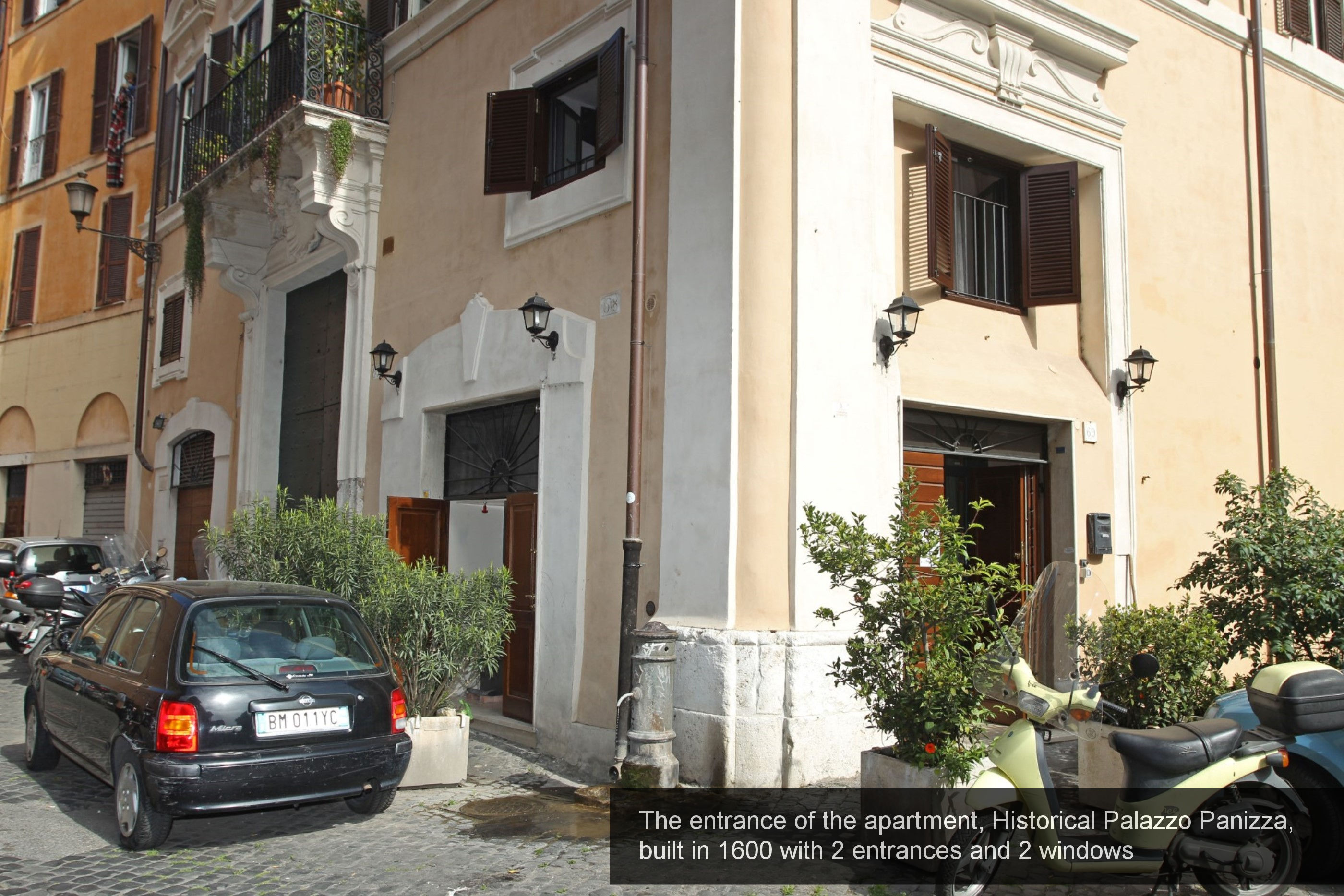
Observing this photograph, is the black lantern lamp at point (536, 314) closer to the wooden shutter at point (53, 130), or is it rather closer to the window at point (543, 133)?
the window at point (543, 133)

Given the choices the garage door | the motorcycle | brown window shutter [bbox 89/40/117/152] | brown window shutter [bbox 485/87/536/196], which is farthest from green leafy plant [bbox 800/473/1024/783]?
brown window shutter [bbox 89/40/117/152]

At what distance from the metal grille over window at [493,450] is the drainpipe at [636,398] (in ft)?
5.30

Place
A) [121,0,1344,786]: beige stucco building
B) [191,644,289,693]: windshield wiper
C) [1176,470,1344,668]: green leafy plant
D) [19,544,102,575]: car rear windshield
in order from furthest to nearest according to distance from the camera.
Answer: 1. [19,544,102,575]: car rear windshield
2. [121,0,1344,786]: beige stucco building
3. [1176,470,1344,668]: green leafy plant
4. [191,644,289,693]: windshield wiper

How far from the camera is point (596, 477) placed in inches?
333

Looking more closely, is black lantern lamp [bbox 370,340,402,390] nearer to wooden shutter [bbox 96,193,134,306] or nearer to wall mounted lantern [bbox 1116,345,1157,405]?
wall mounted lantern [bbox 1116,345,1157,405]

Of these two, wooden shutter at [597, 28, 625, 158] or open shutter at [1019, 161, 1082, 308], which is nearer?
wooden shutter at [597, 28, 625, 158]

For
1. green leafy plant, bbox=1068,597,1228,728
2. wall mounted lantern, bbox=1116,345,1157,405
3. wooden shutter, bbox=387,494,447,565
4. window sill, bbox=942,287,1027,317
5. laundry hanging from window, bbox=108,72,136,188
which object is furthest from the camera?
laundry hanging from window, bbox=108,72,136,188

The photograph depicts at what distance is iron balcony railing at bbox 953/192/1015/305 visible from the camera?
942cm

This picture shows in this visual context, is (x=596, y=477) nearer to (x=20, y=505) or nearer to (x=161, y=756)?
(x=161, y=756)

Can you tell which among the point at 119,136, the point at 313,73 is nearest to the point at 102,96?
the point at 119,136

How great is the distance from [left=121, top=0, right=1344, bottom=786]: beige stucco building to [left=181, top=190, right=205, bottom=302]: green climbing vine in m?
0.59

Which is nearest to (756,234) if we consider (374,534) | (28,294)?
(374,534)

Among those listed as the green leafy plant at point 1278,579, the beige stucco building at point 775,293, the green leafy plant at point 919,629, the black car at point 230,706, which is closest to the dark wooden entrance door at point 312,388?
the beige stucco building at point 775,293

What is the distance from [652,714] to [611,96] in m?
5.04
